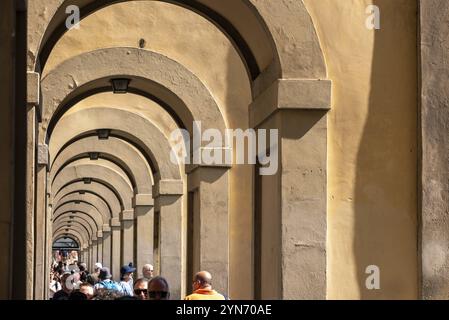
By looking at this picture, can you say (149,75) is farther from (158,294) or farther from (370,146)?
(158,294)

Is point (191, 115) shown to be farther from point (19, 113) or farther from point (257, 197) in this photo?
point (19, 113)

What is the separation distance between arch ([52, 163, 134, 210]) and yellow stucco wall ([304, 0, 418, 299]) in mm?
17879

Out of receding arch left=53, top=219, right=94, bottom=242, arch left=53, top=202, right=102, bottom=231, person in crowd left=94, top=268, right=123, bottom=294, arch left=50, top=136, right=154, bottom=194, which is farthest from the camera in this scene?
receding arch left=53, top=219, right=94, bottom=242

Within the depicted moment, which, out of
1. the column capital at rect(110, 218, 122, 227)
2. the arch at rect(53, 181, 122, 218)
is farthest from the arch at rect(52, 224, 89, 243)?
the arch at rect(53, 181, 122, 218)

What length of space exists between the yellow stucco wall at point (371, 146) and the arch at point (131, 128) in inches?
370

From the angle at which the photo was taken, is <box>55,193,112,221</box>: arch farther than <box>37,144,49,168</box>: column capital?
Yes

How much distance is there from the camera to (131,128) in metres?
18.1

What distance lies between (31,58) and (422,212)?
3.28m

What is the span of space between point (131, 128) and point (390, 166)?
9.92m

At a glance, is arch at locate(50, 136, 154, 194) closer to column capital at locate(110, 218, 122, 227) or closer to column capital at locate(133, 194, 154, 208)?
column capital at locate(133, 194, 154, 208)

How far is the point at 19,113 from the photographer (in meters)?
5.61

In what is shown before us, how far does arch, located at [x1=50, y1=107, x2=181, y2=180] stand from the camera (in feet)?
57.8

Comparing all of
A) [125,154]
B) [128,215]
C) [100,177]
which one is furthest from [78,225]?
[125,154]

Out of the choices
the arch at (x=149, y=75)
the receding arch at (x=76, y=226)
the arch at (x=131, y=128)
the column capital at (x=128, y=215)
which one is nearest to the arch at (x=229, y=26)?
the arch at (x=149, y=75)
